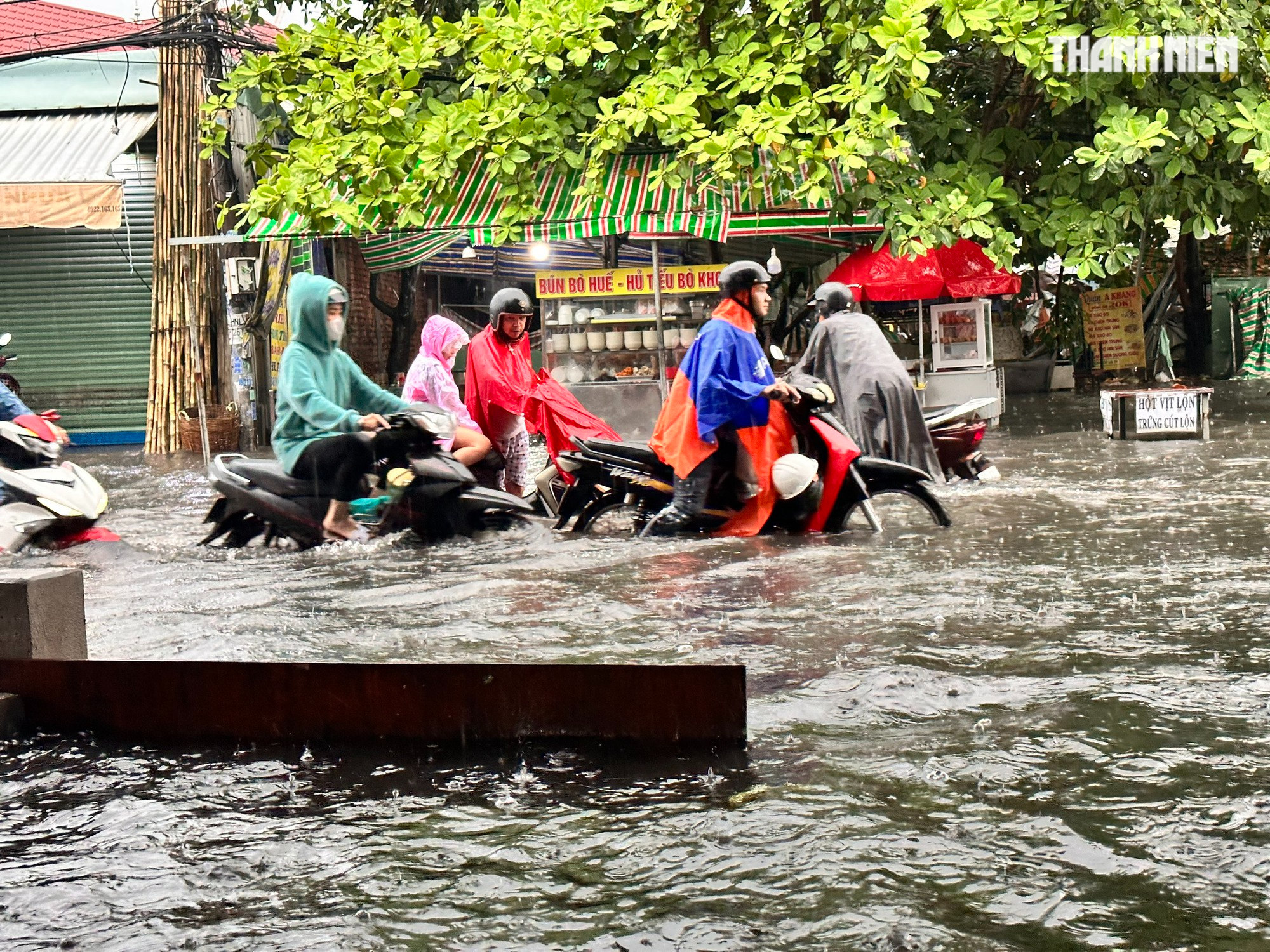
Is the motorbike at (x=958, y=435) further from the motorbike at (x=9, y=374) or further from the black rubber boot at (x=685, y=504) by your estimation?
the motorbike at (x=9, y=374)

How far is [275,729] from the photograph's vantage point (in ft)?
14.6

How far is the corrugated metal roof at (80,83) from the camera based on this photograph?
18.9m

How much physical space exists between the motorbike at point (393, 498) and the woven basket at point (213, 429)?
8.30 m

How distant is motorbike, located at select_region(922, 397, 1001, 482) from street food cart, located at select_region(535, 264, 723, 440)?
19.8ft

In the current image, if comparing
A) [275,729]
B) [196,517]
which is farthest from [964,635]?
[196,517]

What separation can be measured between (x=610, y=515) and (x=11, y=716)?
5266mm

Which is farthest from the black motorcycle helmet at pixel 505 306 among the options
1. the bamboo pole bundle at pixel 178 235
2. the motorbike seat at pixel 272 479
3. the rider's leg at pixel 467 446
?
the bamboo pole bundle at pixel 178 235

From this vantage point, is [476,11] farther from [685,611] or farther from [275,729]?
[275,729]

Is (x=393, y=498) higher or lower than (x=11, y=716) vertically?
higher

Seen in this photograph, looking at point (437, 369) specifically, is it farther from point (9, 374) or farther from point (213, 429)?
point (9, 374)

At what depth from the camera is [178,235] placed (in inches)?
675

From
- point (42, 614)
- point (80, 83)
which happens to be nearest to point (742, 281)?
point (42, 614)

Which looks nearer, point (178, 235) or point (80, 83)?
point (178, 235)

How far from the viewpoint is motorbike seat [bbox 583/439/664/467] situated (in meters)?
8.88
